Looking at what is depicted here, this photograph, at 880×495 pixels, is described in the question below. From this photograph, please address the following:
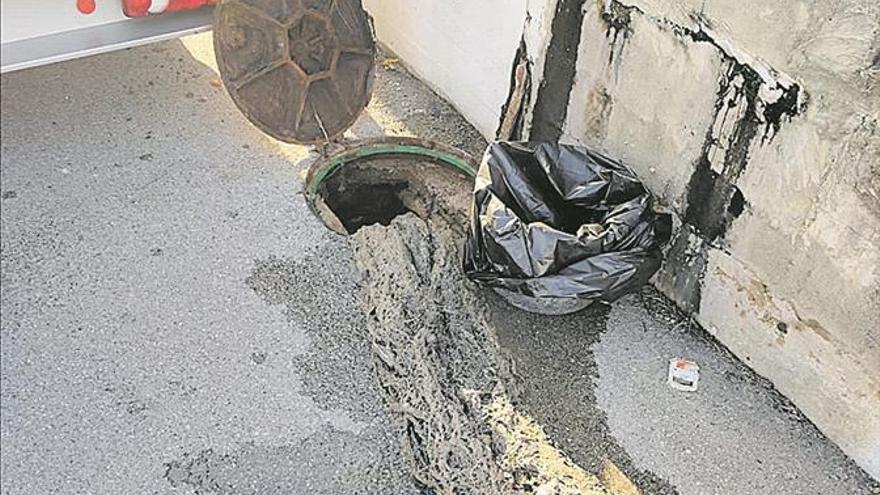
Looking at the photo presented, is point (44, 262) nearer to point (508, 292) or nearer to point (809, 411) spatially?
point (508, 292)

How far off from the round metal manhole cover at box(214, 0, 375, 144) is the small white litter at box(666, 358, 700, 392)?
135 centimetres

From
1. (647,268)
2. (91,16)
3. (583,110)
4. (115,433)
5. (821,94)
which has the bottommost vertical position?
(115,433)

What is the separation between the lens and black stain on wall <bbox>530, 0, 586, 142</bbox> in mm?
2529

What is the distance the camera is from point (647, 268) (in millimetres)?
2385

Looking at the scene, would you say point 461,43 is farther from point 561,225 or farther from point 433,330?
point 433,330

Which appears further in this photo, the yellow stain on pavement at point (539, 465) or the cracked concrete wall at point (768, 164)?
the yellow stain on pavement at point (539, 465)

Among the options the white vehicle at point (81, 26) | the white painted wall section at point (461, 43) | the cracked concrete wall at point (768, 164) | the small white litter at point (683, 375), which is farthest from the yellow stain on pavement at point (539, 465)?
the white vehicle at point (81, 26)

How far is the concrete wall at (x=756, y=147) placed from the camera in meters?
1.93

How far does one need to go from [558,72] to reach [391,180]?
68 centimetres

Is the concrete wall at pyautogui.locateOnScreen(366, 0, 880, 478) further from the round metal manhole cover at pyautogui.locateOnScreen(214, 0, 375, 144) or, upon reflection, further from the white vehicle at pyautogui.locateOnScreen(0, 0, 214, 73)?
the white vehicle at pyautogui.locateOnScreen(0, 0, 214, 73)

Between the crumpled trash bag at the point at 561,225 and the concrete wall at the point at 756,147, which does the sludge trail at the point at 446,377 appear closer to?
the crumpled trash bag at the point at 561,225

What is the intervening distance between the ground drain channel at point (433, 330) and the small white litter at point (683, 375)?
36cm

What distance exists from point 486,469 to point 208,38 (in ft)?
7.42

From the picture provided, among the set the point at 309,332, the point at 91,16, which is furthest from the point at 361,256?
the point at 91,16
